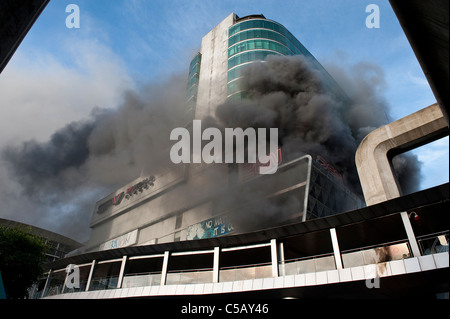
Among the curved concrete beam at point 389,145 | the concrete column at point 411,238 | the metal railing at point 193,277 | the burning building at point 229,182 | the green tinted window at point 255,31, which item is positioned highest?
the green tinted window at point 255,31

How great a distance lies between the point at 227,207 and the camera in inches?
1644

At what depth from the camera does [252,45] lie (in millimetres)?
51125

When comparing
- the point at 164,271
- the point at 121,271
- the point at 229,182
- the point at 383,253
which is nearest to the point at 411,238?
the point at 383,253

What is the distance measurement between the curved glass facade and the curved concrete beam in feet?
101

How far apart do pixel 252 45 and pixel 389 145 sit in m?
36.8

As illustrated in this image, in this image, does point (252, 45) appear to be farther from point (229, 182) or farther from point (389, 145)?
point (389, 145)

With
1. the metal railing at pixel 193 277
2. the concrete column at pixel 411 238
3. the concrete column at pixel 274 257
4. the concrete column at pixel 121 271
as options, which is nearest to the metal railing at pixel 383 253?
the concrete column at pixel 411 238

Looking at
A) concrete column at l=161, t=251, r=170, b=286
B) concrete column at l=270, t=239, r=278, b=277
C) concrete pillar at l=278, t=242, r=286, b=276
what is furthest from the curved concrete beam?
concrete column at l=161, t=251, r=170, b=286

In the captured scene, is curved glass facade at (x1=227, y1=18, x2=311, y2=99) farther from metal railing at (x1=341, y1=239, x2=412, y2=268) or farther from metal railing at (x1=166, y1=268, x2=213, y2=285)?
metal railing at (x1=341, y1=239, x2=412, y2=268)

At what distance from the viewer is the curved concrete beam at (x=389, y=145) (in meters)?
18.6

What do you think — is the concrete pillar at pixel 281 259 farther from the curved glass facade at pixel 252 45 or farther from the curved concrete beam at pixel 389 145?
the curved glass facade at pixel 252 45

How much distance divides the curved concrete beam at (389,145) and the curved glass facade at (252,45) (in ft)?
101

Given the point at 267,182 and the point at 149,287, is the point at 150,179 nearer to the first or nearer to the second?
the point at 267,182

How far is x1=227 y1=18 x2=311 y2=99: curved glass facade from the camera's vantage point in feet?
163
